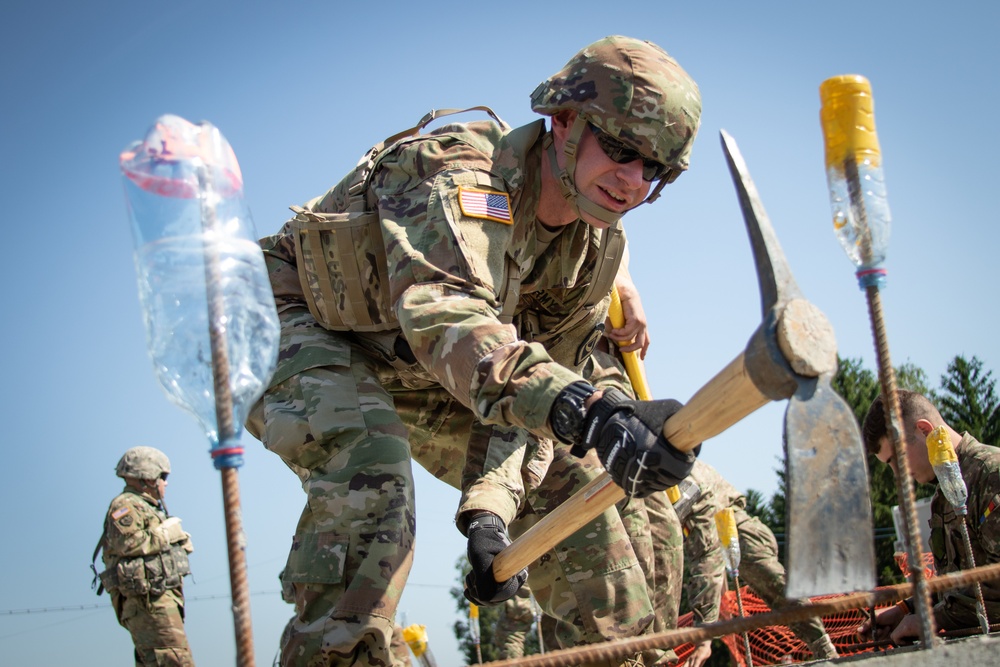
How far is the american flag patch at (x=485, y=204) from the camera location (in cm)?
330

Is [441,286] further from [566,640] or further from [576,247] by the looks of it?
[566,640]

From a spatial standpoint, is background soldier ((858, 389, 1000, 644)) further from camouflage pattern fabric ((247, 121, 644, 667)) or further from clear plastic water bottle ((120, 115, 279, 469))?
clear plastic water bottle ((120, 115, 279, 469))

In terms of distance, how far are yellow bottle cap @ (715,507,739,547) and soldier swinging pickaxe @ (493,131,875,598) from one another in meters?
4.96

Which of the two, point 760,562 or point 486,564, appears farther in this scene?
point 760,562

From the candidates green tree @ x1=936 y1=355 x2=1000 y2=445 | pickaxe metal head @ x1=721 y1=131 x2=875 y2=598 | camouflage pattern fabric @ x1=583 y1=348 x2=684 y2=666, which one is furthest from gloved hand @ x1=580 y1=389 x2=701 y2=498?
green tree @ x1=936 y1=355 x2=1000 y2=445

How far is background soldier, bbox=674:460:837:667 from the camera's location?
23.8 ft

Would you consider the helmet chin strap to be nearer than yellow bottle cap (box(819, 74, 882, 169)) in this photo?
No

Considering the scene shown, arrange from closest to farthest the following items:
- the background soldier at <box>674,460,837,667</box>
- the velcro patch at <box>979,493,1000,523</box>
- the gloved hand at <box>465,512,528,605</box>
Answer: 1. the gloved hand at <box>465,512,528,605</box>
2. the velcro patch at <box>979,493,1000,523</box>
3. the background soldier at <box>674,460,837,667</box>

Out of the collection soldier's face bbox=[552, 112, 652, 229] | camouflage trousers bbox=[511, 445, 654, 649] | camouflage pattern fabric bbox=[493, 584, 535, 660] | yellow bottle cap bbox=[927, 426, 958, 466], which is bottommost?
camouflage pattern fabric bbox=[493, 584, 535, 660]

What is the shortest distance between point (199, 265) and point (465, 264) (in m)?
1.18

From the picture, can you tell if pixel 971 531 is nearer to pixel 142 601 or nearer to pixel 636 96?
pixel 636 96

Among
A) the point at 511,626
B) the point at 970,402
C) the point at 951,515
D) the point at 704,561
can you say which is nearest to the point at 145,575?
the point at 511,626

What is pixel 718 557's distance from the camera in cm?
779

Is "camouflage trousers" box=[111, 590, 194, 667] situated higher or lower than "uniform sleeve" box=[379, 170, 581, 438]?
lower
